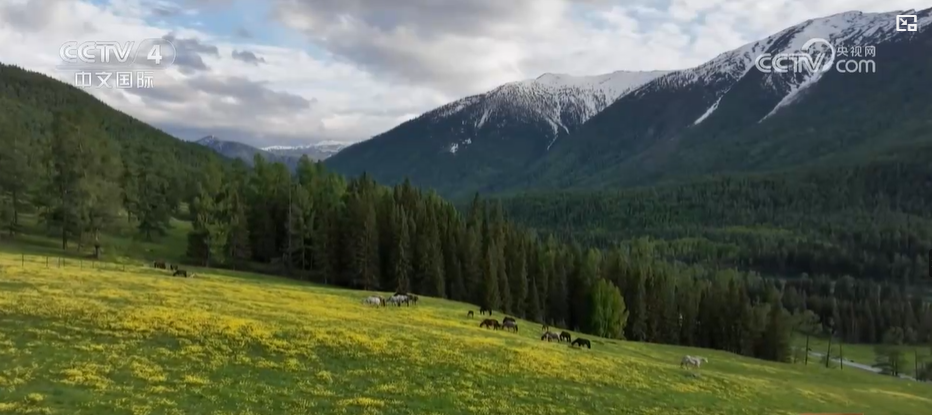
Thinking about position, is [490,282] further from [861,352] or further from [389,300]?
[861,352]

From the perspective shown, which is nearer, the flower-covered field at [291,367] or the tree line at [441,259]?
the flower-covered field at [291,367]

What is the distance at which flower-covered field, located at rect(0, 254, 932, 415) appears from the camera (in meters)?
28.0

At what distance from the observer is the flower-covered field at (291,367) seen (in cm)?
2795

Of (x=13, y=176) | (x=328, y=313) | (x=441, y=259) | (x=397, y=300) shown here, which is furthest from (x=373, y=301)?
(x=13, y=176)

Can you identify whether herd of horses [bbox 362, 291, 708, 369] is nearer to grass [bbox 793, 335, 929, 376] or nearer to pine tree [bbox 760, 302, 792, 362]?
pine tree [bbox 760, 302, 792, 362]

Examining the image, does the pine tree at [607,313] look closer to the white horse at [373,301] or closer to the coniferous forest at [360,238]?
the coniferous forest at [360,238]

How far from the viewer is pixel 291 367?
33.8 metres

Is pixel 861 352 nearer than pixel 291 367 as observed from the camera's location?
No

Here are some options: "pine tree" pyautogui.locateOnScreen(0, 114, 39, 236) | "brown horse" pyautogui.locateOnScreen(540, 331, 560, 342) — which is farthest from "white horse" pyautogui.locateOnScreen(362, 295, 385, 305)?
"pine tree" pyautogui.locateOnScreen(0, 114, 39, 236)

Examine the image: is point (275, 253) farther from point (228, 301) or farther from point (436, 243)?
point (228, 301)

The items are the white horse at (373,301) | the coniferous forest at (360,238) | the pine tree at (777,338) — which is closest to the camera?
the white horse at (373,301)

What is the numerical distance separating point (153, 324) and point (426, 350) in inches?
697

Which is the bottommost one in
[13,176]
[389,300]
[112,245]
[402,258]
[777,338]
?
[777,338]

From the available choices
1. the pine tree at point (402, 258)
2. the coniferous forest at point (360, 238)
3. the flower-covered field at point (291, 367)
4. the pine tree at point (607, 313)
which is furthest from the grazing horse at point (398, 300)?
the pine tree at point (607, 313)
